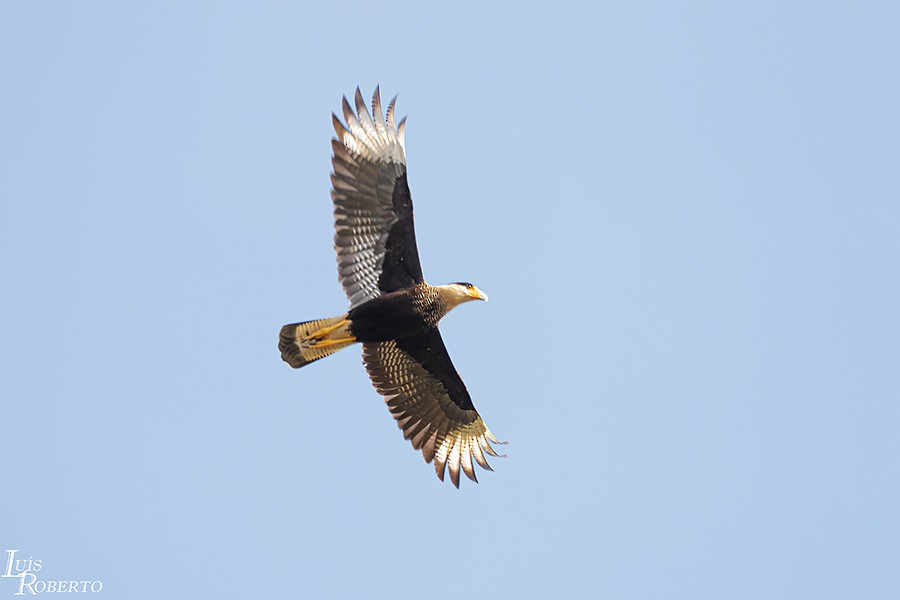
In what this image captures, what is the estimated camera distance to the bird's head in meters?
14.1

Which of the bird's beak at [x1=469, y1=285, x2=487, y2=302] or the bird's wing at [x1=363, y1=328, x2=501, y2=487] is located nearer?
the bird's beak at [x1=469, y1=285, x2=487, y2=302]

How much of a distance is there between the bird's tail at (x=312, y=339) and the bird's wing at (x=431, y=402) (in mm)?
655

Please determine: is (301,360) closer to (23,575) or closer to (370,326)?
(370,326)

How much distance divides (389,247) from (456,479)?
9.05 feet

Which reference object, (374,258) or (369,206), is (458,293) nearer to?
(374,258)

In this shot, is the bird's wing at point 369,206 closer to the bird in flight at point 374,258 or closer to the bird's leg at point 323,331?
the bird in flight at point 374,258

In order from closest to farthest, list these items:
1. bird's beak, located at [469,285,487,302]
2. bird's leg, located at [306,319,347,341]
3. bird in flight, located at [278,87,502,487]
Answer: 1. bird's leg, located at [306,319,347,341]
2. bird in flight, located at [278,87,502,487]
3. bird's beak, located at [469,285,487,302]

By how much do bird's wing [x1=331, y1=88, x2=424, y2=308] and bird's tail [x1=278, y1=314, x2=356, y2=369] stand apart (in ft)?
1.10

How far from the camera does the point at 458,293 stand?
46.5 feet

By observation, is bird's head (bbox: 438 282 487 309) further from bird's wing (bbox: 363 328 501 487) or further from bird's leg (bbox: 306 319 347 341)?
bird's leg (bbox: 306 319 347 341)

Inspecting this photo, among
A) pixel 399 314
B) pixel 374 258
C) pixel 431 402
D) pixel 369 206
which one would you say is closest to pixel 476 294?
pixel 399 314

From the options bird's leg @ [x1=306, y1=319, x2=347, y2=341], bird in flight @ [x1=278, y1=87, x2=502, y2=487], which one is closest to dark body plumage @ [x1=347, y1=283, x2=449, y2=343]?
bird in flight @ [x1=278, y1=87, x2=502, y2=487]

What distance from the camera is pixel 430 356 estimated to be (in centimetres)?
1455

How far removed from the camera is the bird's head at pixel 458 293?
1415 centimetres
